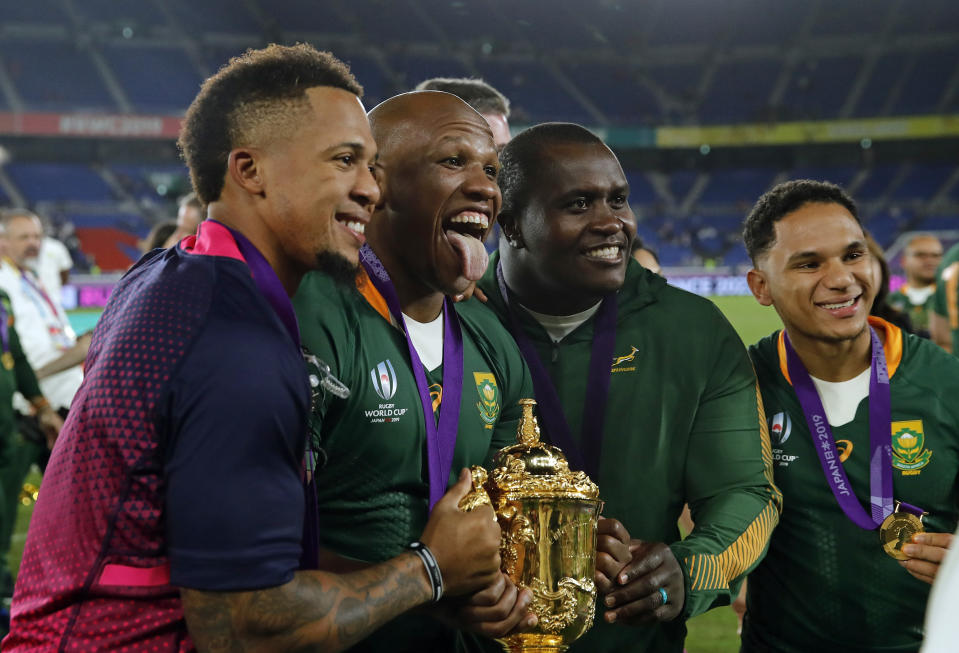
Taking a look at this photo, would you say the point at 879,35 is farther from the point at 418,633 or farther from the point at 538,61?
the point at 418,633

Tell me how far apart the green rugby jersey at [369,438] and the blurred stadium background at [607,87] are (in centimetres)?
2437

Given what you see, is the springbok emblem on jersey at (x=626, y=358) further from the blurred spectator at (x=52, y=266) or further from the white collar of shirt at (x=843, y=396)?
the blurred spectator at (x=52, y=266)

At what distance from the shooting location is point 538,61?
30.2 m

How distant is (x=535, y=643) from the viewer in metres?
2.08

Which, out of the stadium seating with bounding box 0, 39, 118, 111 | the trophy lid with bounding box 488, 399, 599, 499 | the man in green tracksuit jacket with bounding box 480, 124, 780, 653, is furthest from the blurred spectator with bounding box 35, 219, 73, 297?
the stadium seating with bounding box 0, 39, 118, 111

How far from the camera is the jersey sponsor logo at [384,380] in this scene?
208 cm

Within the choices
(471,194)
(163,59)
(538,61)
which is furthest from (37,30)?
(471,194)

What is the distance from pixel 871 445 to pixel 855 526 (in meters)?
0.24

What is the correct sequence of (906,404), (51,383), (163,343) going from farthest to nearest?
(51,383) < (906,404) < (163,343)

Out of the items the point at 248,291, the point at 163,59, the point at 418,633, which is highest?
the point at 163,59

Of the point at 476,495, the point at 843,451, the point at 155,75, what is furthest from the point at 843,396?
the point at 155,75

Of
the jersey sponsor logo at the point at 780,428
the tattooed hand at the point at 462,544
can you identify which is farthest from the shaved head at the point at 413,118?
the jersey sponsor logo at the point at 780,428

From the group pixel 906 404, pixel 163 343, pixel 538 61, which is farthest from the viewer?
pixel 538 61

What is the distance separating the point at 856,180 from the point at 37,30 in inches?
994
